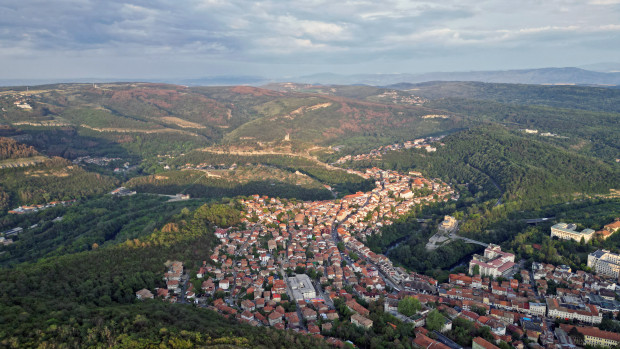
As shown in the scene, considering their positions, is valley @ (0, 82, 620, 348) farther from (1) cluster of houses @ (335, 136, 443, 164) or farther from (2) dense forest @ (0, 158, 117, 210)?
(1) cluster of houses @ (335, 136, 443, 164)

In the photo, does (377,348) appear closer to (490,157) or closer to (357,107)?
(490,157)

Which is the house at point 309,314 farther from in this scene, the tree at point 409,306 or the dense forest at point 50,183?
the dense forest at point 50,183

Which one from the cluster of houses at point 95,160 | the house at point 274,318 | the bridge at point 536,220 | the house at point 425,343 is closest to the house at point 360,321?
the house at point 425,343

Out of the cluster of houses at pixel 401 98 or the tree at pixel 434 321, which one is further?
the cluster of houses at pixel 401 98

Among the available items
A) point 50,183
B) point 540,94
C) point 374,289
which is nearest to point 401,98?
point 540,94

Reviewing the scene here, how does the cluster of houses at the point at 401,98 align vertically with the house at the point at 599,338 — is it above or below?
above

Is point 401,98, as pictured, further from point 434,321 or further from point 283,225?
point 434,321

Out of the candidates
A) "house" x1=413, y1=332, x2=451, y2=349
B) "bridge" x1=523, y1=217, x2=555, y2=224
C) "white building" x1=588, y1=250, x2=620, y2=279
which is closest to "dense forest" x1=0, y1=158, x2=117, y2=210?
"house" x1=413, y1=332, x2=451, y2=349
